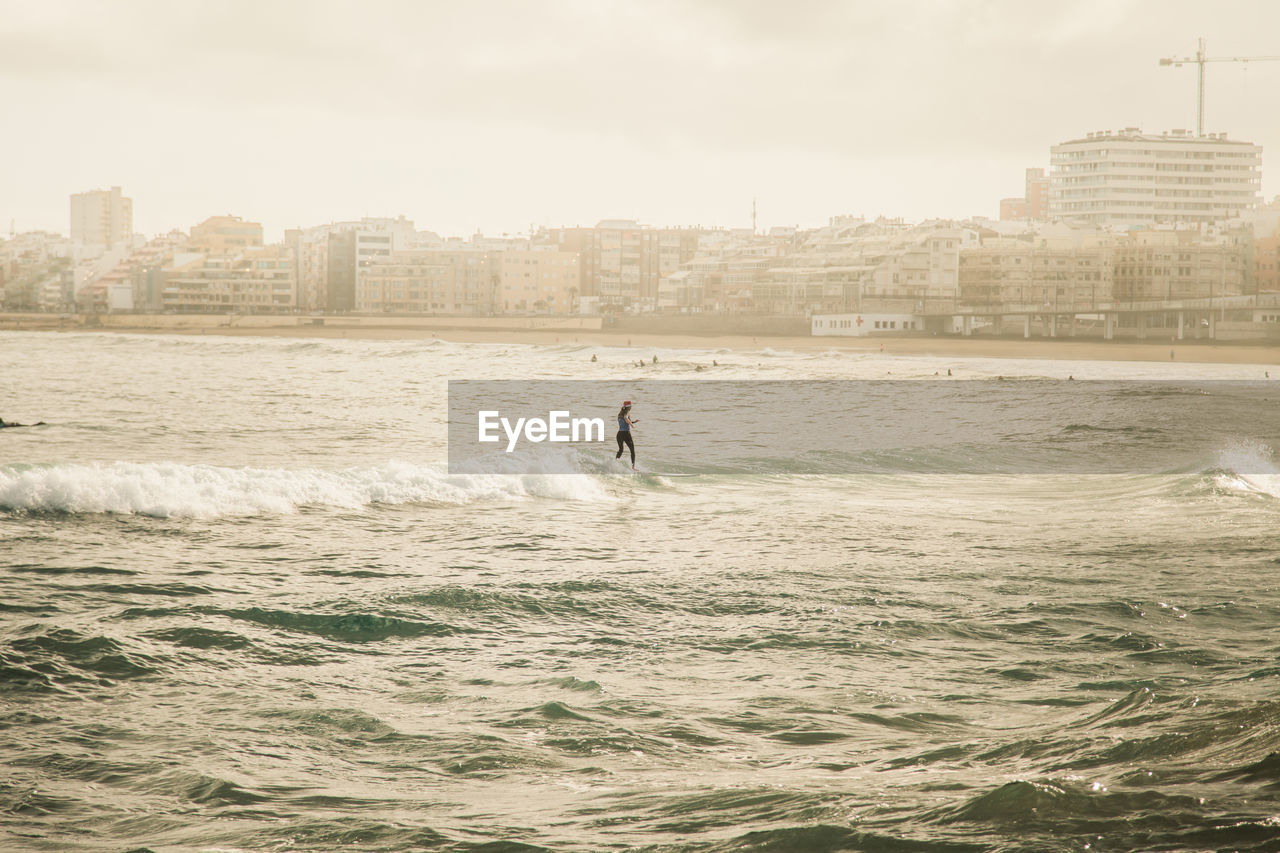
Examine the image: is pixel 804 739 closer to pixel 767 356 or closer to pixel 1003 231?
pixel 767 356

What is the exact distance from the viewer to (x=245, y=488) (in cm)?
1552

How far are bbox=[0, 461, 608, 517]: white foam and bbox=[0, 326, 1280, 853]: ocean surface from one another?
8 cm

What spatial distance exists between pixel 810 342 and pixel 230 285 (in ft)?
267

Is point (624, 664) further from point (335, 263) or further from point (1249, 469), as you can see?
point (335, 263)

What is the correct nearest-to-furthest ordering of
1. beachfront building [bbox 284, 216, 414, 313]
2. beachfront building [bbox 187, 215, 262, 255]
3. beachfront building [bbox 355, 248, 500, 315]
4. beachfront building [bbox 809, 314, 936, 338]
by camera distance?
beachfront building [bbox 809, 314, 936, 338] < beachfront building [bbox 355, 248, 500, 315] < beachfront building [bbox 284, 216, 414, 313] < beachfront building [bbox 187, 215, 262, 255]

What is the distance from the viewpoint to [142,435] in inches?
996

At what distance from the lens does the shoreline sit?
217 feet

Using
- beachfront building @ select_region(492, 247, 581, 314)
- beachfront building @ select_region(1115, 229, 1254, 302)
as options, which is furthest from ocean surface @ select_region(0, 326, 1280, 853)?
beachfront building @ select_region(492, 247, 581, 314)

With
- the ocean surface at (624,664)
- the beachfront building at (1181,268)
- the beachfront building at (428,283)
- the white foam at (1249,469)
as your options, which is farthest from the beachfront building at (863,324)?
the ocean surface at (624,664)

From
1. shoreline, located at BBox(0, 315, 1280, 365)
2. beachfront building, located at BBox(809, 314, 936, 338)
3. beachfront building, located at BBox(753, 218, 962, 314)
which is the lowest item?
shoreline, located at BBox(0, 315, 1280, 365)

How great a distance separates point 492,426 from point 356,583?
18.7 metres

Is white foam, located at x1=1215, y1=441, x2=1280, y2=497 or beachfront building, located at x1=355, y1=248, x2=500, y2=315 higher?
beachfront building, located at x1=355, y1=248, x2=500, y2=315

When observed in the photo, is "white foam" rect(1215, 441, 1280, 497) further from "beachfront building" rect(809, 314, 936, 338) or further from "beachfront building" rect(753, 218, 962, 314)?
"beachfront building" rect(753, 218, 962, 314)

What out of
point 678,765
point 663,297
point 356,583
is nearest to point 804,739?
point 678,765
